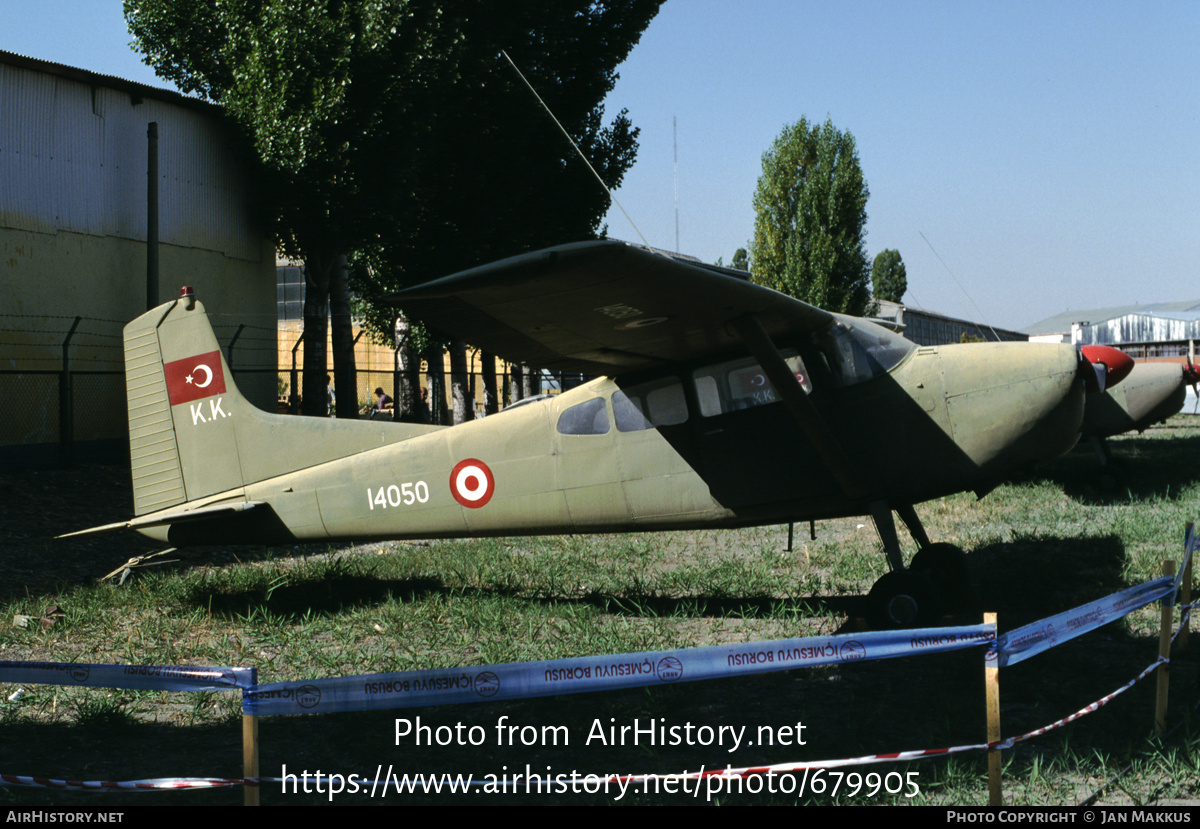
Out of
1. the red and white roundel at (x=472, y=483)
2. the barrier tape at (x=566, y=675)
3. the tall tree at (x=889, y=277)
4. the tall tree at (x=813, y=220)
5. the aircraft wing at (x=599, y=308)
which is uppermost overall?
the tall tree at (x=889, y=277)

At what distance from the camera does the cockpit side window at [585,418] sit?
7219 millimetres

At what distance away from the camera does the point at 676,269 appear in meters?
5.05

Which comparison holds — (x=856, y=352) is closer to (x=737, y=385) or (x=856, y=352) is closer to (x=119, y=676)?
(x=737, y=385)

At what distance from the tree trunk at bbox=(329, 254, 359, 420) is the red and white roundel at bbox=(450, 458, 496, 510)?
36.3 feet

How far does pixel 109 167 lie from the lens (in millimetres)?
17500

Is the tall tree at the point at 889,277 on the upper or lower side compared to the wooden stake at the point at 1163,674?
upper

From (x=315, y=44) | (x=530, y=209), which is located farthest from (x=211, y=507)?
(x=530, y=209)

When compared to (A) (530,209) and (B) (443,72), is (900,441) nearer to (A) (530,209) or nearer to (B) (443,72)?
(B) (443,72)

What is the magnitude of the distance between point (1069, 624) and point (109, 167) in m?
19.2

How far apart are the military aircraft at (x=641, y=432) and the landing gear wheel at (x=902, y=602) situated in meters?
0.02

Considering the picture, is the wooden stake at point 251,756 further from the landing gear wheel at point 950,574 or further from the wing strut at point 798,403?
the landing gear wheel at point 950,574

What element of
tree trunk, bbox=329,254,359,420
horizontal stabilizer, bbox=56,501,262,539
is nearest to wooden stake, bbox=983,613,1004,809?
horizontal stabilizer, bbox=56,501,262,539

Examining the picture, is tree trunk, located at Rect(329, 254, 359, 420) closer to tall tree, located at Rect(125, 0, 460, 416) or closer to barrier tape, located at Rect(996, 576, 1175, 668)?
tall tree, located at Rect(125, 0, 460, 416)

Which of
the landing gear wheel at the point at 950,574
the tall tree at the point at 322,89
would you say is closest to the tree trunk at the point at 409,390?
the tall tree at the point at 322,89
